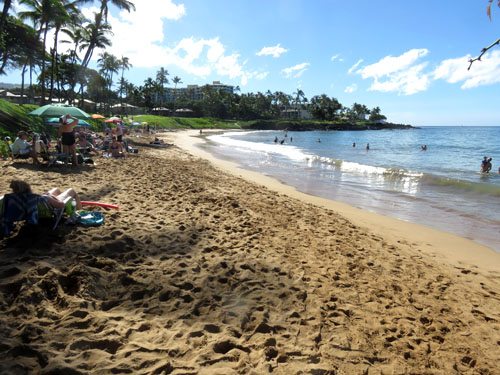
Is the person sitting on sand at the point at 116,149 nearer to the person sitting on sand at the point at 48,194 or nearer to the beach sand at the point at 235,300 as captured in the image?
the beach sand at the point at 235,300

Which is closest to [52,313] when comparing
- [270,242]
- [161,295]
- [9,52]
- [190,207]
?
[161,295]

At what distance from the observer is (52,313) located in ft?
10.1

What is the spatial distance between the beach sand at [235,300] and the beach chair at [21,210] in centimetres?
18

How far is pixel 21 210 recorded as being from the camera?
171 inches

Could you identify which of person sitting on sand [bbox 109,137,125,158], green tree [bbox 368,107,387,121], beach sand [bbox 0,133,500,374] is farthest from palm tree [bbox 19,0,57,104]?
green tree [bbox 368,107,387,121]

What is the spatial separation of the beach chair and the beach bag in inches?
18.0

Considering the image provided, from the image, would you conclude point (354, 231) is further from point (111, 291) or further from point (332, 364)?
point (111, 291)

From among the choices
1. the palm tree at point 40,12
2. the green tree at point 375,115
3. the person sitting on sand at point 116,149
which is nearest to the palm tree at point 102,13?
the palm tree at point 40,12

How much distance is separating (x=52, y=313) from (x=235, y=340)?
5.55 feet

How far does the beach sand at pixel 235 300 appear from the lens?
279cm

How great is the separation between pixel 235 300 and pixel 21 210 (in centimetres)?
303

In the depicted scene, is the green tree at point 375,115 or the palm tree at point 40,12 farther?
the green tree at point 375,115

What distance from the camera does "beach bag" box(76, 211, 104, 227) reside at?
5.10 metres

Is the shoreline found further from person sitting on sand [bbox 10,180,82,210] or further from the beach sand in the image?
person sitting on sand [bbox 10,180,82,210]
